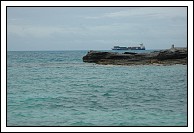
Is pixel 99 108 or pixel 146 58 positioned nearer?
pixel 99 108

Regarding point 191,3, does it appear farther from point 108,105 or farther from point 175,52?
point 175,52

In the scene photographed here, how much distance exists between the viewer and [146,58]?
4575 cm

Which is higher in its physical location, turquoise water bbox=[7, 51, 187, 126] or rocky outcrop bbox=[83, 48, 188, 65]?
rocky outcrop bbox=[83, 48, 188, 65]

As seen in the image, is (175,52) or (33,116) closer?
(33,116)

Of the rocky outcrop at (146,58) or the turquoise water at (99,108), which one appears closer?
the turquoise water at (99,108)

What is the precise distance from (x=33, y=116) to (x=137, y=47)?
130832 mm

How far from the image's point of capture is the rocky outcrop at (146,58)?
140 ft

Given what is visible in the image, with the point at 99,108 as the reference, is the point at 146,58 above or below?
above

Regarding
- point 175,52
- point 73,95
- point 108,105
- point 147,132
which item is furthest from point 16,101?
point 175,52

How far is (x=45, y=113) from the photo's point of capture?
14.9 metres

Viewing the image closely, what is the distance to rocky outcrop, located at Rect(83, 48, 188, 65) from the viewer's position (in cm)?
4281

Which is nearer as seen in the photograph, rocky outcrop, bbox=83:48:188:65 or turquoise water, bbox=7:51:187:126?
turquoise water, bbox=7:51:187:126

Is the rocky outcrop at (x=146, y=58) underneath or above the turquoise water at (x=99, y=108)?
above

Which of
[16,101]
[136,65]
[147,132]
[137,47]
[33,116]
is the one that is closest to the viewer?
[147,132]
